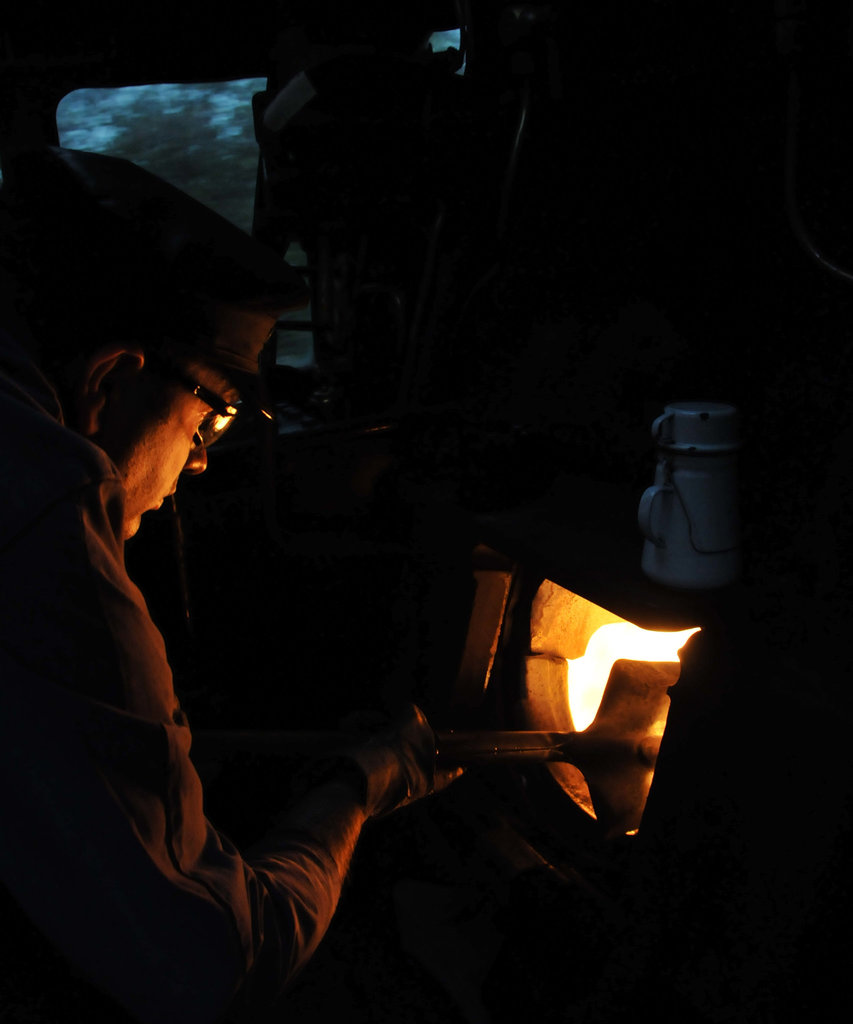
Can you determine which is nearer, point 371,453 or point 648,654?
point 648,654

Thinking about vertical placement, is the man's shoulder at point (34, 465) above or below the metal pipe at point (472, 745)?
above

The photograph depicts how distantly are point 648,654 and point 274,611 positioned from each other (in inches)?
57.7

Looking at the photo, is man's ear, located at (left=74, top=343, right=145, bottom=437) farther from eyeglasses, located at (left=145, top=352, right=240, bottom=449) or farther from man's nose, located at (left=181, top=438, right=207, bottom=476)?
man's nose, located at (left=181, top=438, right=207, bottom=476)

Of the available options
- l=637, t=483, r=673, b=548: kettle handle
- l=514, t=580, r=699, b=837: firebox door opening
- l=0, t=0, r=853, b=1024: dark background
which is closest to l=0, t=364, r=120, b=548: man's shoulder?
l=637, t=483, r=673, b=548: kettle handle

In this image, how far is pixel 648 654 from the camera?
187cm

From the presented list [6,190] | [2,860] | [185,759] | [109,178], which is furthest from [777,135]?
[2,860]

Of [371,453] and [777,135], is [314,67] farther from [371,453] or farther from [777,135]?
[777,135]

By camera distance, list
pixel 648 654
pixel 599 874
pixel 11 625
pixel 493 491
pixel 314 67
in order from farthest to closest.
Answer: pixel 314 67 → pixel 648 654 → pixel 493 491 → pixel 599 874 → pixel 11 625

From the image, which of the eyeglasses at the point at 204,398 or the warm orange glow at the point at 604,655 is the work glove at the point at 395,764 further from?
the eyeglasses at the point at 204,398

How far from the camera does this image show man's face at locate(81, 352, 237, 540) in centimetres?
116

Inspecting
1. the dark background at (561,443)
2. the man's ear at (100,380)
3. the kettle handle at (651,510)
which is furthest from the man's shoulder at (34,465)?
the dark background at (561,443)

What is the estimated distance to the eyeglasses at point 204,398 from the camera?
1.16 meters

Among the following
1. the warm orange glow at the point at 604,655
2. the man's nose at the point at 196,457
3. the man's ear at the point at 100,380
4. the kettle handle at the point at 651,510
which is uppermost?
the man's ear at the point at 100,380

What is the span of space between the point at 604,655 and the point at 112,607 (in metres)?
1.42
